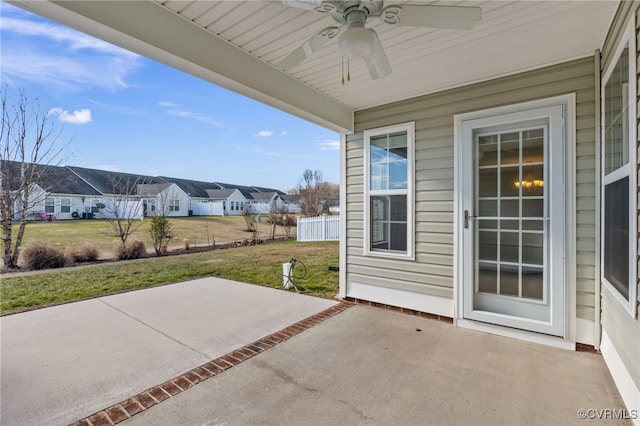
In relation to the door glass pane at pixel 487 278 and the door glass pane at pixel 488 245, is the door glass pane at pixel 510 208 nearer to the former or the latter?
the door glass pane at pixel 488 245

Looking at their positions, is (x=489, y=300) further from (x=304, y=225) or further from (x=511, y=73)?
(x=304, y=225)

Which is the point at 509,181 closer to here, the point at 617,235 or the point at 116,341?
the point at 617,235

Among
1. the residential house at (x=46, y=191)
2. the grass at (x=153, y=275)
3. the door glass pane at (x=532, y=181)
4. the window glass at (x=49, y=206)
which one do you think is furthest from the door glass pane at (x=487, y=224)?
the window glass at (x=49, y=206)

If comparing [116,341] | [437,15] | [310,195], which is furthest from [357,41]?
[310,195]

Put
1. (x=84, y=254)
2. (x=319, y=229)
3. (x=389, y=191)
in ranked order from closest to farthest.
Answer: (x=389, y=191)
(x=84, y=254)
(x=319, y=229)

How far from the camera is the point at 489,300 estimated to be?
301cm

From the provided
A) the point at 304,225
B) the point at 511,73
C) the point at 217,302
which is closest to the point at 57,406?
the point at 217,302

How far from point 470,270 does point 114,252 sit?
26.1 feet

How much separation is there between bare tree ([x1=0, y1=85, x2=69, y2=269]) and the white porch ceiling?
6.14 m

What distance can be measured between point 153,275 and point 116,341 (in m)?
3.13

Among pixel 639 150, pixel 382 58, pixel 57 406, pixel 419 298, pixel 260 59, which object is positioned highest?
pixel 260 59

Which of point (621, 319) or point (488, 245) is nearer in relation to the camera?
point (621, 319)

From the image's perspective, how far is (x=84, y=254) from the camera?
6695 mm

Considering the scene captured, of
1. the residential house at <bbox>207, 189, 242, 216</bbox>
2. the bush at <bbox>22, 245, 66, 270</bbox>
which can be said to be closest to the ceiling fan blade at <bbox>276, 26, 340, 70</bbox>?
the bush at <bbox>22, 245, 66, 270</bbox>
